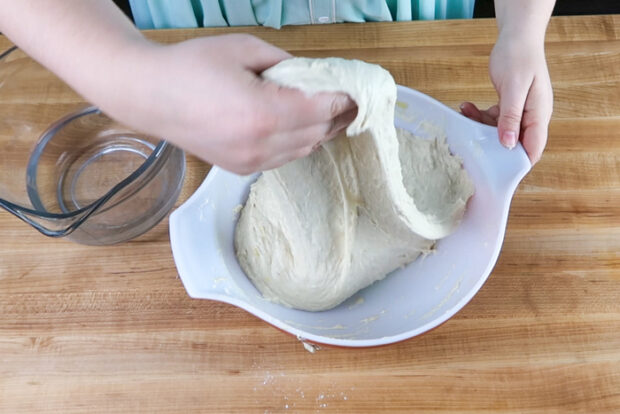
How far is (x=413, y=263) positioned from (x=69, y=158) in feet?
1.90

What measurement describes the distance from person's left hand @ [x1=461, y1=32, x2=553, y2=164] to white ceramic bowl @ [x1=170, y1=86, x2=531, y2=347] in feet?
0.07

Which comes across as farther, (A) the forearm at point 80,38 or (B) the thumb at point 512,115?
(B) the thumb at point 512,115

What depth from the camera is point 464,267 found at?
0.66m

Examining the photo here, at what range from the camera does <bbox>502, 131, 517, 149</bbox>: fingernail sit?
2.10 feet

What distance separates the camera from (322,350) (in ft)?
2.29

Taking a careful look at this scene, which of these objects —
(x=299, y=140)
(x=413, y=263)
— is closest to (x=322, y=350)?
(x=413, y=263)

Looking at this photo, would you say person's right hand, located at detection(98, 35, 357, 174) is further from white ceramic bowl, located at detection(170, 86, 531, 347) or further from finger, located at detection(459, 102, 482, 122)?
finger, located at detection(459, 102, 482, 122)

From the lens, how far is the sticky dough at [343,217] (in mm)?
645

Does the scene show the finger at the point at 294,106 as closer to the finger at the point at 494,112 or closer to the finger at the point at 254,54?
the finger at the point at 254,54

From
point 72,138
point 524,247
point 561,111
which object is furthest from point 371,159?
point 72,138

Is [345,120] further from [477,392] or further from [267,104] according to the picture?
[477,392]

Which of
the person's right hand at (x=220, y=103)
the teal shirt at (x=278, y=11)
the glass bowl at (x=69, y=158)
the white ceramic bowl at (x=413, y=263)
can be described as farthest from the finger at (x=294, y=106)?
the teal shirt at (x=278, y=11)

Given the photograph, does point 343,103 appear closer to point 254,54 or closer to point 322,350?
point 254,54

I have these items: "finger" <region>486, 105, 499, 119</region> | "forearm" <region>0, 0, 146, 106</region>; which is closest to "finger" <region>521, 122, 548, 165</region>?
"finger" <region>486, 105, 499, 119</region>
